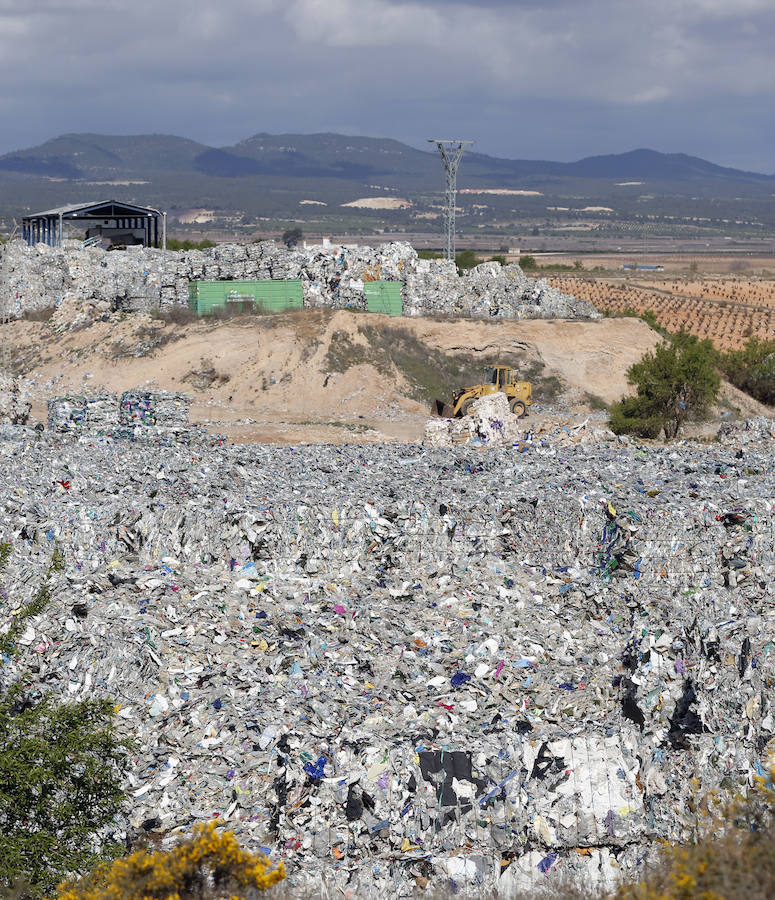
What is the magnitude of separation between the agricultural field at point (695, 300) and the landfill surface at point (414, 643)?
126 ft

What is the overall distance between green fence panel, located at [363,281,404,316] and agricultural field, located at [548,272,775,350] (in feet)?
63.8

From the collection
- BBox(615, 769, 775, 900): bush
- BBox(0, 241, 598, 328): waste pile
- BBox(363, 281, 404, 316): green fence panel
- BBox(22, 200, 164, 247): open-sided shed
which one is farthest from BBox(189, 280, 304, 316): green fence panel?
BBox(615, 769, 775, 900): bush

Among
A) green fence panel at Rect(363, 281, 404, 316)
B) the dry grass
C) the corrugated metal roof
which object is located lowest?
the dry grass

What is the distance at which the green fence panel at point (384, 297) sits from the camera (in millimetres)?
35031

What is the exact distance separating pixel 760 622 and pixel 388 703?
4.29 metres

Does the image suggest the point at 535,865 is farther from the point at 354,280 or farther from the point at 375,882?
the point at 354,280

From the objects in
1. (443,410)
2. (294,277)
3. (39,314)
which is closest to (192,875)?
(443,410)

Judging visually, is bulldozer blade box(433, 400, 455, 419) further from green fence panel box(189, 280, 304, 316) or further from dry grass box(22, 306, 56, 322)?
dry grass box(22, 306, 56, 322)

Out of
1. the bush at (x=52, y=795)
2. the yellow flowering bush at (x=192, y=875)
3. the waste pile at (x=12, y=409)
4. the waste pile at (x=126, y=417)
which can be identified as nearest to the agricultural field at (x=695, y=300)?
the waste pile at (x=126, y=417)

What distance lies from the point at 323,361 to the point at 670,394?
10.4 m

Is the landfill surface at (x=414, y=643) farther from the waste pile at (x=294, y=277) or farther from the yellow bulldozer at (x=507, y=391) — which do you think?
the waste pile at (x=294, y=277)

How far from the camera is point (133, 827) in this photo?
9.15 metres

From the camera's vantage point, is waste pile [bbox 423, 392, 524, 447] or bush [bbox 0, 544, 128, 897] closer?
bush [bbox 0, 544, 128, 897]

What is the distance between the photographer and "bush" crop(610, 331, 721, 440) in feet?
88.4
